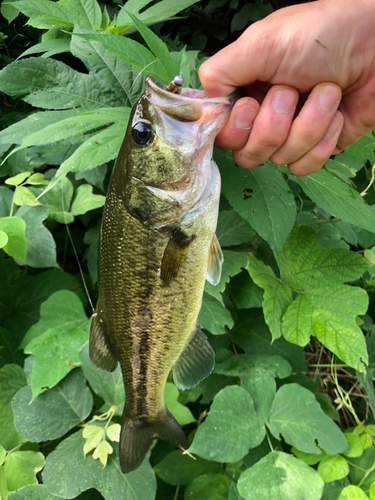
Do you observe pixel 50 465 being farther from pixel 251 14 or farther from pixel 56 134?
pixel 251 14

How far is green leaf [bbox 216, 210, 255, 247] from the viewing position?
1.50 metres

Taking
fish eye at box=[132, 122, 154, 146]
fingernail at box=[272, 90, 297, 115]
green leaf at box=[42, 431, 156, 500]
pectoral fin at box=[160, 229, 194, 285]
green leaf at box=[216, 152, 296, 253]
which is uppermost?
fingernail at box=[272, 90, 297, 115]

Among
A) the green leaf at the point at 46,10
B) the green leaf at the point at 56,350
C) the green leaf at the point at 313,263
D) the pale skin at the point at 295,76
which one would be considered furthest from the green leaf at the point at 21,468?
the green leaf at the point at 46,10

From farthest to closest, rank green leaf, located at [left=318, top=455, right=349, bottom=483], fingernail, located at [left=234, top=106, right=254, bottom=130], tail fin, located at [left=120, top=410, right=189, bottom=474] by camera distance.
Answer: green leaf, located at [left=318, top=455, right=349, bottom=483] < tail fin, located at [left=120, top=410, right=189, bottom=474] < fingernail, located at [left=234, top=106, right=254, bottom=130]

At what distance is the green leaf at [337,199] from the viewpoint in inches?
42.0

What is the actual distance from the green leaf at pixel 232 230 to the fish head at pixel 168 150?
2.01 feet

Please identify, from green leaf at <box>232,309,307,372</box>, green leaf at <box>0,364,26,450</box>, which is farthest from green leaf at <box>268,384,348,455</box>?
green leaf at <box>0,364,26,450</box>

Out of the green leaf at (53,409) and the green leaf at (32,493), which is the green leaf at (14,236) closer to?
the green leaf at (53,409)

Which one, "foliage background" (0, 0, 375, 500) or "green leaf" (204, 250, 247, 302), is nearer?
"foliage background" (0, 0, 375, 500)

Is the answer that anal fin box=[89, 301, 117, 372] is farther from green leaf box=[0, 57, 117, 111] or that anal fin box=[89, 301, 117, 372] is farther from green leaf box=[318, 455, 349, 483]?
green leaf box=[318, 455, 349, 483]

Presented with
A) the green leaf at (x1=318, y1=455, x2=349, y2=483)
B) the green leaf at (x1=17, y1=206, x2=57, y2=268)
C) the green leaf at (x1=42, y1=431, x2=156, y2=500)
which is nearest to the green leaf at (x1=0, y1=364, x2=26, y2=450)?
the green leaf at (x1=42, y1=431, x2=156, y2=500)

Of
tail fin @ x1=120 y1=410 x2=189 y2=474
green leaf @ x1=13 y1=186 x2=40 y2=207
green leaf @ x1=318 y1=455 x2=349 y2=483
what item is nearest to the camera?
tail fin @ x1=120 y1=410 x2=189 y2=474

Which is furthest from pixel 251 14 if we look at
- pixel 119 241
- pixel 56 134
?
pixel 119 241

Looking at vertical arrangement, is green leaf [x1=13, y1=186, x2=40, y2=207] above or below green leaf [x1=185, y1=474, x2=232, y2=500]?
above
